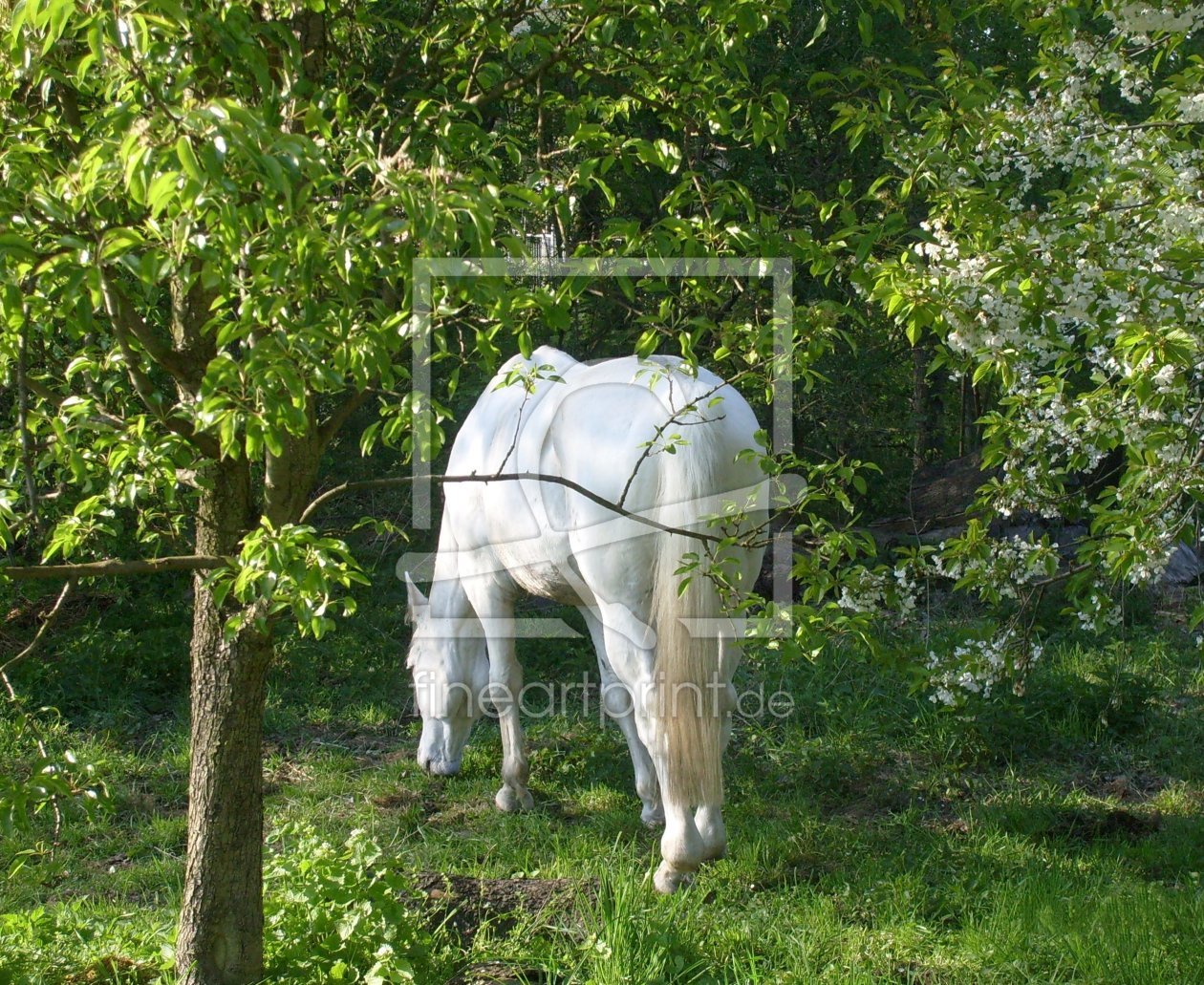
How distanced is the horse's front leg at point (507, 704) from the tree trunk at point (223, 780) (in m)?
2.27

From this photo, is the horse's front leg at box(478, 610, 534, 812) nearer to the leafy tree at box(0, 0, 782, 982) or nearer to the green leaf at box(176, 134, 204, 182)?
the leafy tree at box(0, 0, 782, 982)

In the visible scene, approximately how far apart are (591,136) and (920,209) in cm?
684

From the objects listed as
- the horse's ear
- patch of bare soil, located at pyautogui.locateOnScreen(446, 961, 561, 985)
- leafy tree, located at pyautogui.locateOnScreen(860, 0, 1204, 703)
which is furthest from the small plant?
the horse's ear

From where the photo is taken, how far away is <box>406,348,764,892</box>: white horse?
4.10 metres

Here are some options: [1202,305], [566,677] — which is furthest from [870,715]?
[1202,305]

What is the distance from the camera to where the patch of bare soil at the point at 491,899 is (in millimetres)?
3592

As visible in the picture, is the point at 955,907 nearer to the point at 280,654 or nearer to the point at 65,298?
the point at 65,298

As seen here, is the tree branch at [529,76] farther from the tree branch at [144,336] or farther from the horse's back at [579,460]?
the horse's back at [579,460]

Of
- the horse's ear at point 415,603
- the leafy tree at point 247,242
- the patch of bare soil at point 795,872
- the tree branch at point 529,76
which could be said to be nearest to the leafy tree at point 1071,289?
the leafy tree at point 247,242

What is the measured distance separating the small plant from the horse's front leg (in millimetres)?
1906

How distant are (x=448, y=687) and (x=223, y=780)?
8.51 ft

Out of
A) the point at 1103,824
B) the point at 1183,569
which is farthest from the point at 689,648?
the point at 1183,569

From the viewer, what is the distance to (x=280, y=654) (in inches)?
266

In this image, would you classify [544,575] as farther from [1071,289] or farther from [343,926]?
[1071,289]
